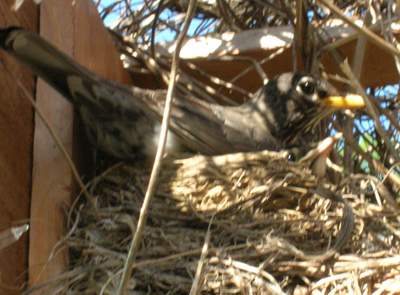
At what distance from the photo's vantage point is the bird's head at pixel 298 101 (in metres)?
1.84

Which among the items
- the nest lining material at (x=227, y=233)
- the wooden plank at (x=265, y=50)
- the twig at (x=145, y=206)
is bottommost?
the nest lining material at (x=227, y=233)

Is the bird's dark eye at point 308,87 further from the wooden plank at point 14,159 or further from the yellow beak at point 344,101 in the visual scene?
the wooden plank at point 14,159

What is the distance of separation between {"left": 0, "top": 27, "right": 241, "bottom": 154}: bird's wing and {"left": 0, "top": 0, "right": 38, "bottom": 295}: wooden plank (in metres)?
0.09

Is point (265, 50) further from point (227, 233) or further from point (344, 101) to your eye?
point (227, 233)

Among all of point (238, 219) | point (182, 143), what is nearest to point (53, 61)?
point (182, 143)

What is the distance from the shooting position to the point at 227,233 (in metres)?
1.27

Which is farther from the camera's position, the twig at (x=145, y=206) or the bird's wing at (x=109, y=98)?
the bird's wing at (x=109, y=98)

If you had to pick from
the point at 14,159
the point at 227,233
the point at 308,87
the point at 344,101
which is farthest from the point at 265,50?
the point at 14,159

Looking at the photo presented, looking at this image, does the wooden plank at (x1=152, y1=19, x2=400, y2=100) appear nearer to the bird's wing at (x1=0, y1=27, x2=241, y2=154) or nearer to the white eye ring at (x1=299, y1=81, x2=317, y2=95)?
the white eye ring at (x1=299, y1=81, x2=317, y2=95)

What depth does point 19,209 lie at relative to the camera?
1.17 metres

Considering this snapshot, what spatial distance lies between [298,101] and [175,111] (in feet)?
2.33

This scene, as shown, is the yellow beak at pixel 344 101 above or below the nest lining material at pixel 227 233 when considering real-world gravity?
above

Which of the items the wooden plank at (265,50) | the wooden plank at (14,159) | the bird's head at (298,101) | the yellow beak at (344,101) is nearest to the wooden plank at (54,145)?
the wooden plank at (14,159)

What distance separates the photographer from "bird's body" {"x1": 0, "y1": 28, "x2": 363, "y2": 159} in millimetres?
1188
